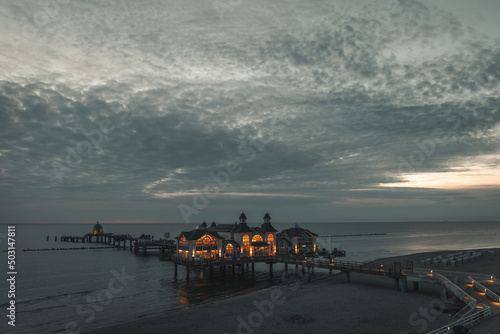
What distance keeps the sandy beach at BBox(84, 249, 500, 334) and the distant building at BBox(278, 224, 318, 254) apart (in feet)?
104

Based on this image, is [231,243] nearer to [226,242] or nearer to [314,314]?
[226,242]

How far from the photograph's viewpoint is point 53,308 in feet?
125

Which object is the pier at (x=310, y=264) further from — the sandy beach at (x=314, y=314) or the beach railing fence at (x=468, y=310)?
the beach railing fence at (x=468, y=310)

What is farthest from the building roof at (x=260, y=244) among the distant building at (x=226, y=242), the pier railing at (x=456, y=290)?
the pier railing at (x=456, y=290)

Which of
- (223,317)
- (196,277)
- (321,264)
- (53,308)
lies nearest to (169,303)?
(223,317)

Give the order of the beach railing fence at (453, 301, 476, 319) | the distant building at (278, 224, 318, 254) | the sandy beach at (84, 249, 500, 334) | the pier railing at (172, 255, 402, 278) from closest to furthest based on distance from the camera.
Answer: the beach railing fence at (453, 301, 476, 319) < the sandy beach at (84, 249, 500, 334) < the pier railing at (172, 255, 402, 278) < the distant building at (278, 224, 318, 254)

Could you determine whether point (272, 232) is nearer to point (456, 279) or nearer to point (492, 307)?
point (456, 279)

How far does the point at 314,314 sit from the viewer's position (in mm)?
31797

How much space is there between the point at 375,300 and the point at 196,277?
33956mm

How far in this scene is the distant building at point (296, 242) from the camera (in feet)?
247

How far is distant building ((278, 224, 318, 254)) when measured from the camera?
75250 mm

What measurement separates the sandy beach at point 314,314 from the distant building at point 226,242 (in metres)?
18.8

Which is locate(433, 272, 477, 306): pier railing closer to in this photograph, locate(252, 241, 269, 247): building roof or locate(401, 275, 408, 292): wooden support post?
locate(401, 275, 408, 292): wooden support post

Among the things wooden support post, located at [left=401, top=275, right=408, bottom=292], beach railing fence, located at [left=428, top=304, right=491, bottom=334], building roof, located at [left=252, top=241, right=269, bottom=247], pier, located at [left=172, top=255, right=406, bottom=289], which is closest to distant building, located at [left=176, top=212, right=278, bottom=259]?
building roof, located at [left=252, top=241, right=269, bottom=247]
